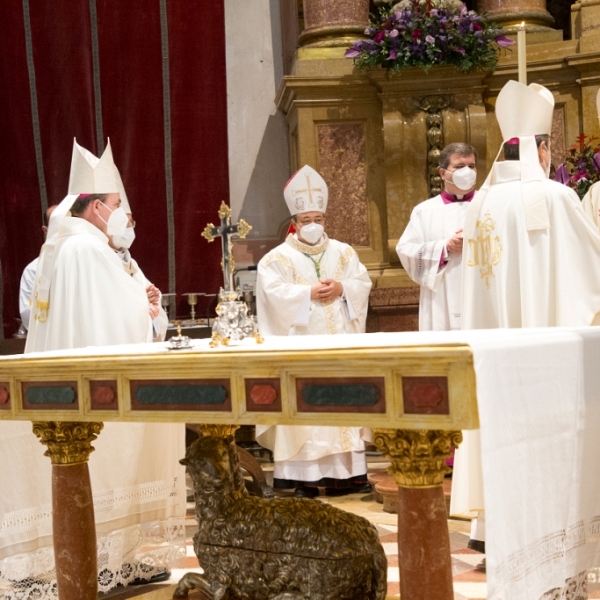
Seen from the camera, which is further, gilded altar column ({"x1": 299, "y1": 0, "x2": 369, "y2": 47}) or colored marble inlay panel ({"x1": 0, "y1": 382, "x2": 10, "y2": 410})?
gilded altar column ({"x1": 299, "y1": 0, "x2": 369, "y2": 47})

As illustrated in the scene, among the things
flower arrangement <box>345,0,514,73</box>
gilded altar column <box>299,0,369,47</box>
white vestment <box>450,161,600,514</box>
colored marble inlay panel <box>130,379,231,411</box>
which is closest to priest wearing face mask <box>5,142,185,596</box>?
colored marble inlay panel <box>130,379,231,411</box>

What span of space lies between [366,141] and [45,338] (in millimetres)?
3603

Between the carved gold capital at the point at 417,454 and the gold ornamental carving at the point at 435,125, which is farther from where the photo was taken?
the gold ornamental carving at the point at 435,125

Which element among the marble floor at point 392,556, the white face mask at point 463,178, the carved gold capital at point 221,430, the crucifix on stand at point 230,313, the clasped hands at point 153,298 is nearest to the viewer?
the crucifix on stand at point 230,313

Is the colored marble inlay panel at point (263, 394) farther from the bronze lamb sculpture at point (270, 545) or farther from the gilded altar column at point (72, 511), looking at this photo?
the gilded altar column at point (72, 511)

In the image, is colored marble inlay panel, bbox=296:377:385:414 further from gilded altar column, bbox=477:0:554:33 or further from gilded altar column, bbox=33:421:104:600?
gilded altar column, bbox=477:0:554:33

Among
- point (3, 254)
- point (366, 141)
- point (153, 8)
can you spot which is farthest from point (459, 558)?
point (153, 8)

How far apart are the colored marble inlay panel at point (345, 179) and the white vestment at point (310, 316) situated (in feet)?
3.56

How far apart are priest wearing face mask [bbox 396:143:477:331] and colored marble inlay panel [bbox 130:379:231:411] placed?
3.46 meters

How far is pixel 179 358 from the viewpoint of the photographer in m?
3.05

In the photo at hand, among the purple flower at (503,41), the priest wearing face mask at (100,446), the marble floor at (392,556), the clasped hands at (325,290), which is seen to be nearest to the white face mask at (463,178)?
the clasped hands at (325,290)

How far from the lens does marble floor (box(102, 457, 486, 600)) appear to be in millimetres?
4048

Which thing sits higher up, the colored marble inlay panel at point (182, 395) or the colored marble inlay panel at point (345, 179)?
the colored marble inlay panel at point (345, 179)

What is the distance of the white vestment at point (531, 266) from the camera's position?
4.38 meters
